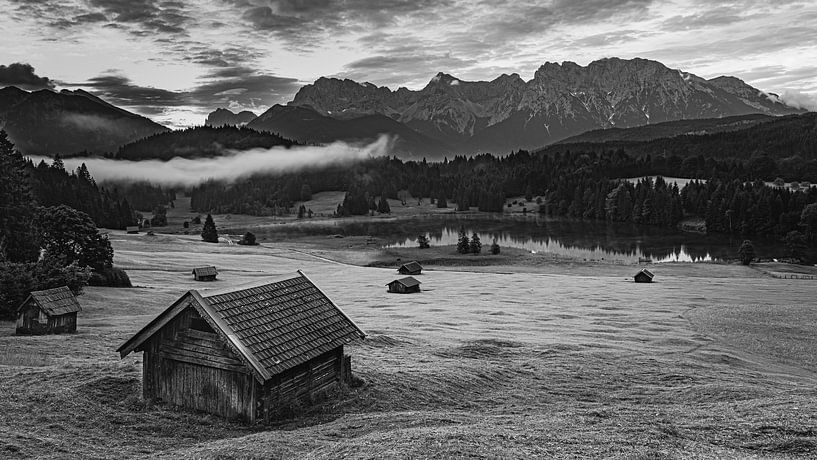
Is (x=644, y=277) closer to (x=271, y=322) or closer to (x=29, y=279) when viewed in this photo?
(x=271, y=322)

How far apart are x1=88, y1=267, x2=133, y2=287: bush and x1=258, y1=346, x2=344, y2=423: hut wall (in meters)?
50.9

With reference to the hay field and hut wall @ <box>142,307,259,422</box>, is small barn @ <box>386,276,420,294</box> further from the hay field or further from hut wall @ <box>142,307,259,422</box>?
hut wall @ <box>142,307,259,422</box>

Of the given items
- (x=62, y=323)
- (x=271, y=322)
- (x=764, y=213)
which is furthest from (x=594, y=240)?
(x=271, y=322)

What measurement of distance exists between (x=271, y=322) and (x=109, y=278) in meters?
52.3

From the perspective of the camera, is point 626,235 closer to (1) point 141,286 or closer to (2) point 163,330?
(1) point 141,286

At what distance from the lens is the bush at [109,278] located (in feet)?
231

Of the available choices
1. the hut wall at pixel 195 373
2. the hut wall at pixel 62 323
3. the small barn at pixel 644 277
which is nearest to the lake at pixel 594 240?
the small barn at pixel 644 277

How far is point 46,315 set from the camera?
44656 mm

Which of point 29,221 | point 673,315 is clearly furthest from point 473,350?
point 29,221

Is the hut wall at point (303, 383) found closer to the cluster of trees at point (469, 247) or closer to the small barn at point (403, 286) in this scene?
the small barn at point (403, 286)

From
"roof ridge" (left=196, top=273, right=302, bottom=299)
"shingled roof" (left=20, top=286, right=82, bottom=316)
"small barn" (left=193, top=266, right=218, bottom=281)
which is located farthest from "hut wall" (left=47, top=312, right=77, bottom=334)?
"small barn" (left=193, top=266, right=218, bottom=281)

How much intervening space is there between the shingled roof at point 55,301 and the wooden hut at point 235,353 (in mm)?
21873

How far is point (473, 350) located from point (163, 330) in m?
21.0

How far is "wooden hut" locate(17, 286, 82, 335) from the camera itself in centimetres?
4456
